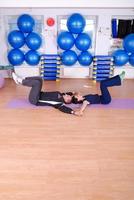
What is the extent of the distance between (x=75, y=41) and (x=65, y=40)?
310 millimetres

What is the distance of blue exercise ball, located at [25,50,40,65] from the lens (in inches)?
210

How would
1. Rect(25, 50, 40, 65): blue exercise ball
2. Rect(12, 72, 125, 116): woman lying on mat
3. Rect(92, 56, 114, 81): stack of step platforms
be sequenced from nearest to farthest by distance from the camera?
Rect(12, 72, 125, 116): woman lying on mat → Rect(25, 50, 40, 65): blue exercise ball → Rect(92, 56, 114, 81): stack of step platforms

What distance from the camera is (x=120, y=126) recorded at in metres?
3.34

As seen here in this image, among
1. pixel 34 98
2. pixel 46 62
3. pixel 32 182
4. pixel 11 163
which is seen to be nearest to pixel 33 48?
pixel 46 62

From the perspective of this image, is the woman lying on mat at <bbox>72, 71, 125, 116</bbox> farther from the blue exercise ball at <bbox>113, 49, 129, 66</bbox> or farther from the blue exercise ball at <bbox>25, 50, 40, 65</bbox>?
the blue exercise ball at <bbox>25, 50, 40, 65</bbox>

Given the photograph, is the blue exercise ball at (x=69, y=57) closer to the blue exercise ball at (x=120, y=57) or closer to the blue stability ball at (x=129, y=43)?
the blue exercise ball at (x=120, y=57)

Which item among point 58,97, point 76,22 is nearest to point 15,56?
point 76,22

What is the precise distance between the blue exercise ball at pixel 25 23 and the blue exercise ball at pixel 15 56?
1.72 feet

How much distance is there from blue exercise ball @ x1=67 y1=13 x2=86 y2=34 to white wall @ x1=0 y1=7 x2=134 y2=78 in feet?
1.35

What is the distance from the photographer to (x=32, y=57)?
532cm

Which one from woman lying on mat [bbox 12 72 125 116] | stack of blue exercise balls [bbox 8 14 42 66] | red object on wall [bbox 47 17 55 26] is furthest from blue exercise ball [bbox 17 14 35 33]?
woman lying on mat [bbox 12 72 125 116]

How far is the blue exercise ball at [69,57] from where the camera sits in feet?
17.1
